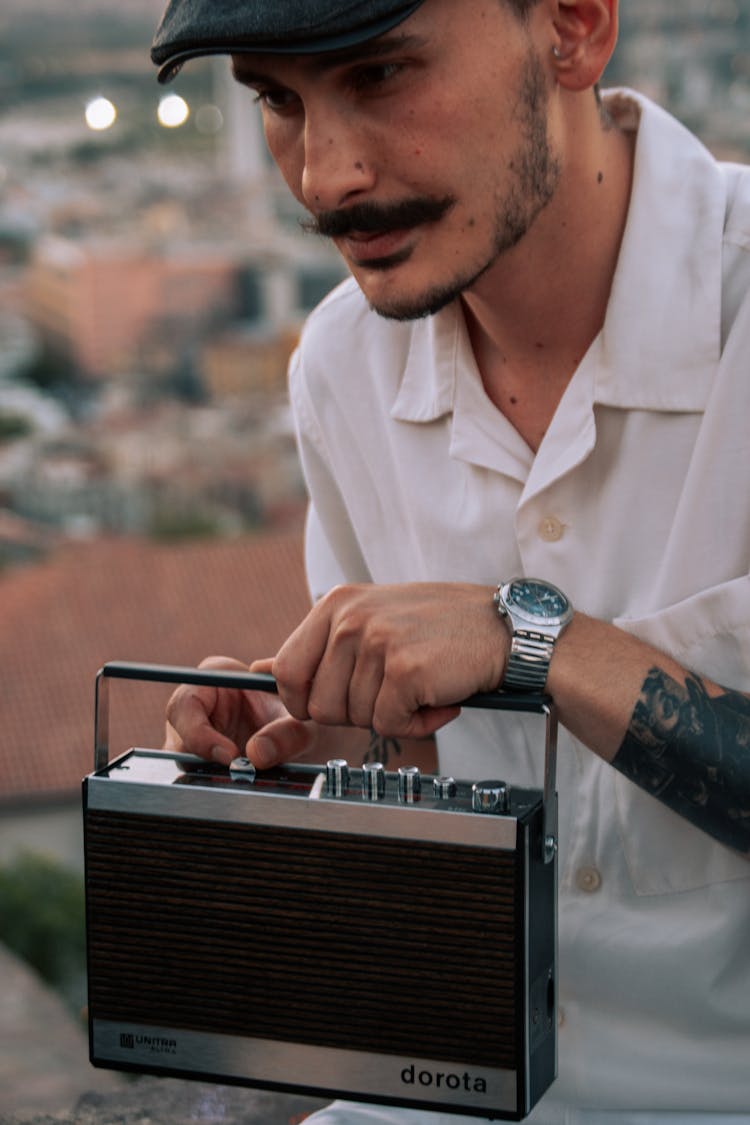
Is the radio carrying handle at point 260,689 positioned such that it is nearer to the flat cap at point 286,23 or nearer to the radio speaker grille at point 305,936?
the radio speaker grille at point 305,936

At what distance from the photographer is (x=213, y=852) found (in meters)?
0.95

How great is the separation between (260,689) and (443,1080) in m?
0.25

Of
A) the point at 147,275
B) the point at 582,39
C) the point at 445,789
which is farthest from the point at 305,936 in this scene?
the point at 147,275

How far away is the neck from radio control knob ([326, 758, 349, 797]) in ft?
1.22

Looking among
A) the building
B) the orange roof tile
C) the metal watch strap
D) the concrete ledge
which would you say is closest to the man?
the metal watch strap

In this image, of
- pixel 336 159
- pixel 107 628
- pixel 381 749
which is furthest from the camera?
pixel 107 628

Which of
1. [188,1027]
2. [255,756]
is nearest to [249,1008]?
[188,1027]

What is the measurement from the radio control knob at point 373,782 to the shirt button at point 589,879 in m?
0.27

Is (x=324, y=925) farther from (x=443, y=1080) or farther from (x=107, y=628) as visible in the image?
(x=107, y=628)

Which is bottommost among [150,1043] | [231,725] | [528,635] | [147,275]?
[147,275]

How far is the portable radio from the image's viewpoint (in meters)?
0.90

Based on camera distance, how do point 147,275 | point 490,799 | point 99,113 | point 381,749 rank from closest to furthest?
point 490,799 → point 381,749 → point 99,113 → point 147,275

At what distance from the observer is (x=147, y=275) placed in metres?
23.4

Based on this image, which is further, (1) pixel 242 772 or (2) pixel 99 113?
(2) pixel 99 113
